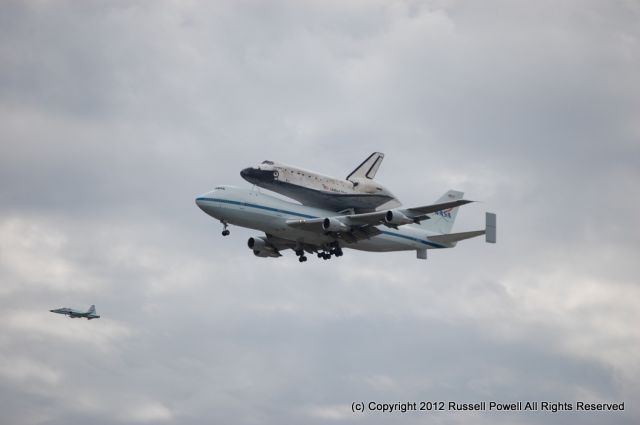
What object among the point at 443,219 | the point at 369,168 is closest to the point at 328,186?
the point at 369,168

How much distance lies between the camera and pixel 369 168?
7756cm

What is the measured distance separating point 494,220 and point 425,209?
7.91 meters

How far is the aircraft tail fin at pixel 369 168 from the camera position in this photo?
77.1m

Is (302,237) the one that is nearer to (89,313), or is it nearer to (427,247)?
(427,247)

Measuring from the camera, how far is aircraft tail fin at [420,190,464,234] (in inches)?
3477

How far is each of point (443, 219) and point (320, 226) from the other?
18128 mm

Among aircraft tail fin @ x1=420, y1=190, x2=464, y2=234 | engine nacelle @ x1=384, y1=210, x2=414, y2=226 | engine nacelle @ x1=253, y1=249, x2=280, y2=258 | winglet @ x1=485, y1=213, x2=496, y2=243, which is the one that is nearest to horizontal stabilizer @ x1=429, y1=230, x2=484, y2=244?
winglet @ x1=485, y1=213, x2=496, y2=243

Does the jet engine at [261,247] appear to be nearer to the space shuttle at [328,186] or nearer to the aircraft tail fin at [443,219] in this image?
the space shuttle at [328,186]

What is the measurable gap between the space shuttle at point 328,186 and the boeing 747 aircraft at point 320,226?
1.22m

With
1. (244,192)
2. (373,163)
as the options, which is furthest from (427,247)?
(244,192)

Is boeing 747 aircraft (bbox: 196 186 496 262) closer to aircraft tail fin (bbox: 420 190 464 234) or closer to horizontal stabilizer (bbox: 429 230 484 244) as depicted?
horizontal stabilizer (bbox: 429 230 484 244)

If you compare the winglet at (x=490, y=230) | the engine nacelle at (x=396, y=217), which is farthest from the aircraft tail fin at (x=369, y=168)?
the winglet at (x=490, y=230)

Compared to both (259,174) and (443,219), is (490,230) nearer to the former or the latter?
(443,219)

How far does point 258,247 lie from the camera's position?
8438 centimetres
